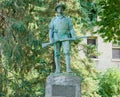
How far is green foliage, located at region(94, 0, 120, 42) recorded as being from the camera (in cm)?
1645

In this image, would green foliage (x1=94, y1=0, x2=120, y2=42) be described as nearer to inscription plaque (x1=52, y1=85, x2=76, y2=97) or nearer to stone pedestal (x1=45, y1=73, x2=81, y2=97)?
stone pedestal (x1=45, y1=73, x2=81, y2=97)

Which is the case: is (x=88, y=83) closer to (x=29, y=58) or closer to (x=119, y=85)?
(x=29, y=58)

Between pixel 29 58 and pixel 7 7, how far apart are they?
199 cm

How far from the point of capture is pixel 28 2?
62.1 ft

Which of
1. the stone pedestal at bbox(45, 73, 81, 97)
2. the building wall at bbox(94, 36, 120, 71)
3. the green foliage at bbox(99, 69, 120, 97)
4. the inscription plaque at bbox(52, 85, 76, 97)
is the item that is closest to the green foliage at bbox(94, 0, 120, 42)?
the stone pedestal at bbox(45, 73, 81, 97)

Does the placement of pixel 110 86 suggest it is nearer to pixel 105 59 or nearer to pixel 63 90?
pixel 105 59

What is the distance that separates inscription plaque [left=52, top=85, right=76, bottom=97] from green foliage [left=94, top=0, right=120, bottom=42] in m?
4.02

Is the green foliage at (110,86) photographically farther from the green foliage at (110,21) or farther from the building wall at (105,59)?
the green foliage at (110,21)

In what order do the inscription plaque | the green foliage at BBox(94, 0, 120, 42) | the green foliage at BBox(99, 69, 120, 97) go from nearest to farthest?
the inscription plaque → the green foliage at BBox(94, 0, 120, 42) → the green foliage at BBox(99, 69, 120, 97)

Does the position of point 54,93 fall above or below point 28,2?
below

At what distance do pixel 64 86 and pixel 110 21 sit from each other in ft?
13.8

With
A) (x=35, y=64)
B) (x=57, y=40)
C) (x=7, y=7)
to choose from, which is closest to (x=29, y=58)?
(x=35, y=64)

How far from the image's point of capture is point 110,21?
54.1 ft

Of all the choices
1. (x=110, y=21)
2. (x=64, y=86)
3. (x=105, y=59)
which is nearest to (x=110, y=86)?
(x=105, y=59)
